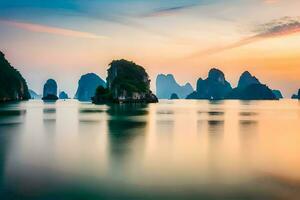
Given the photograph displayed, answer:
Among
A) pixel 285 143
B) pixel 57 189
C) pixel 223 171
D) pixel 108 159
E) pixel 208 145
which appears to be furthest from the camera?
pixel 285 143

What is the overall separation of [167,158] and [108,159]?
449cm

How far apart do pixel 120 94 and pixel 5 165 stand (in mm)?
167999

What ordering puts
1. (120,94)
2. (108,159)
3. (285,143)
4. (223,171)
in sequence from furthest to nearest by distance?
(120,94), (285,143), (108,159), (223,171)

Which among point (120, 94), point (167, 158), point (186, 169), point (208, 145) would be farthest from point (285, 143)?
point (120, 94)

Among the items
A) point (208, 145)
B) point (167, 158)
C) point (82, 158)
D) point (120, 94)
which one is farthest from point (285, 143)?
point (120, 94)

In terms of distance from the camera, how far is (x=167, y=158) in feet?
86.6

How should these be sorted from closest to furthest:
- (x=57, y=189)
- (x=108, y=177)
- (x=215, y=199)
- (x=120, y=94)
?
(x=215, y=199) → (x=57, y=189) → (x=108, y=177) → (x=120, y=94)

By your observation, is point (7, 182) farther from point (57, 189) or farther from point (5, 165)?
point (5, 165)

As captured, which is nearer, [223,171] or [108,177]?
[108,177]

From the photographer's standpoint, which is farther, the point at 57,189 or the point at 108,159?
the point at 108,159

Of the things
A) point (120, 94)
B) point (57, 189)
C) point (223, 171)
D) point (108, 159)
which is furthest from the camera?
point (120, 94)

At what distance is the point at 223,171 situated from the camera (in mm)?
21656

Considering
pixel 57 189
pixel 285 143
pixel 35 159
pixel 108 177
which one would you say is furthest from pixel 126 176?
pixel 285 143

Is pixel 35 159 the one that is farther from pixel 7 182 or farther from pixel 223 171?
pixel 223 171
